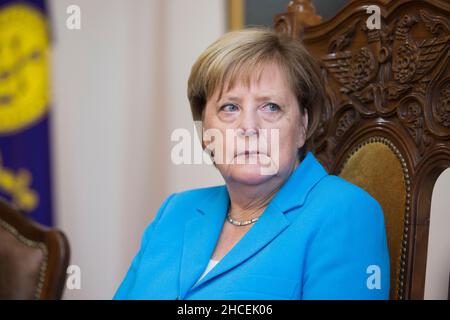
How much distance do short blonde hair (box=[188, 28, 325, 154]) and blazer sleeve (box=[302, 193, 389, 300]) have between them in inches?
14.4

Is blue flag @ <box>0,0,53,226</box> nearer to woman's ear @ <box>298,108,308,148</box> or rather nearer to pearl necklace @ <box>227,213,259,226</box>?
pearl necklace @ <box>227,213,259,226</box>

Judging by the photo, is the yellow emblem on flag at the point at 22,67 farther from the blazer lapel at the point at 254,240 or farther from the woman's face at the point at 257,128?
the blazer lapel at the point at 254,240

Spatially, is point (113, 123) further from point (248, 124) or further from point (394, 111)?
point (394, 111)

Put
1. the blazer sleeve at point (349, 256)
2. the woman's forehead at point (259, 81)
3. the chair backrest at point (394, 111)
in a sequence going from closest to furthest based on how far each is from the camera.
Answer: the blazer sleeve at point (349, 256), the chair backrest at point (394, 111), the woman's forehead at point (259, 81)

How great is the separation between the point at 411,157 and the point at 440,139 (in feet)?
0.37

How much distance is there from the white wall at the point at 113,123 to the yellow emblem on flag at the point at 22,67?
97mm

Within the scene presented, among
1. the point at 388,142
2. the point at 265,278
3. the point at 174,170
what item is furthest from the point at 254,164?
the point at 174,170

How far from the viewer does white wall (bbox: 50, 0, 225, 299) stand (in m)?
3.29

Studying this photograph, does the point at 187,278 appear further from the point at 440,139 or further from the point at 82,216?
the point at 82,216

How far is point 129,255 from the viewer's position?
11.5 ft

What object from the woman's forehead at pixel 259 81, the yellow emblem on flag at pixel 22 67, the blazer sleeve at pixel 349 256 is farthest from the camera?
the yellow emblem on flag at pixel 22 67

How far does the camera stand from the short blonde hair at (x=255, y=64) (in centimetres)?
145

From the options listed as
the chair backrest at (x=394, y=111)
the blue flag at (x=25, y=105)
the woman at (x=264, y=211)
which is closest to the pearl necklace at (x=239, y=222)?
the woman at (x=264, y=211)

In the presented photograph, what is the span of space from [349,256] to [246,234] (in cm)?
30
